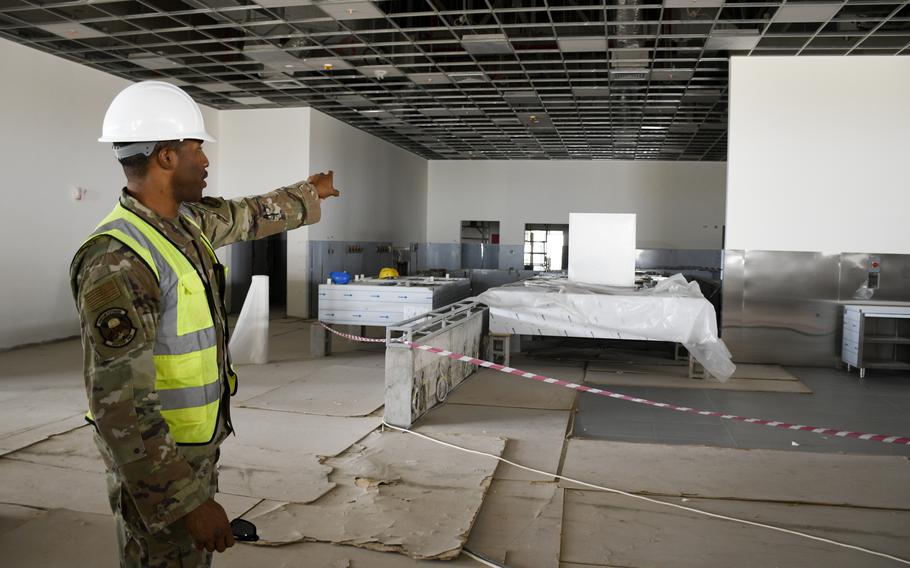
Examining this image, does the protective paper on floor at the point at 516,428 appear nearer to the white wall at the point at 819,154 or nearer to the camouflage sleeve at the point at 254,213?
the camouflage sleeve at the point at 254,213

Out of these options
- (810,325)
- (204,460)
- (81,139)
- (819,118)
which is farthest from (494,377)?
(81,139)

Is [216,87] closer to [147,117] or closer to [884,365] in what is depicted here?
[884,365]

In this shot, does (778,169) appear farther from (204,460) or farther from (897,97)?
(204,460)

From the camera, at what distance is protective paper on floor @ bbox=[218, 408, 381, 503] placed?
3.96m

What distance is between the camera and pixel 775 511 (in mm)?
3828

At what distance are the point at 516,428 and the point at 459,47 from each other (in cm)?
560

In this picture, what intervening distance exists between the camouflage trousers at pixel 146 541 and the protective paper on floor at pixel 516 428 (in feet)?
9.34

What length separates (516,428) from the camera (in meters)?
5.42

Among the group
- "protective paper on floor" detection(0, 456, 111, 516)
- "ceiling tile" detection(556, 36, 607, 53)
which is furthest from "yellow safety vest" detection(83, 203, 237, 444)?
"ceiling tile" detection(556, 36, 607, 53)

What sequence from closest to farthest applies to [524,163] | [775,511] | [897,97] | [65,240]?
1. [775,511]
2. [897,97]
3. [65,240]
4. [524,163]

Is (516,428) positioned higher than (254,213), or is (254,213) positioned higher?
(254,213)

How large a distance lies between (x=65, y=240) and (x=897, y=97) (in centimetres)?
1069

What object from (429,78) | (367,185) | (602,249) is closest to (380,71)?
(429,78)

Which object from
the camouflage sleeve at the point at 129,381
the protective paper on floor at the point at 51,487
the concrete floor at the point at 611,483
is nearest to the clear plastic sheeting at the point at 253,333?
the concrete floor at the point at 611,483
